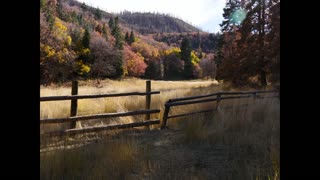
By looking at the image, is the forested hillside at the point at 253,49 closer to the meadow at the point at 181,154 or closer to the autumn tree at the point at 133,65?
the meadow at the point at 181,154

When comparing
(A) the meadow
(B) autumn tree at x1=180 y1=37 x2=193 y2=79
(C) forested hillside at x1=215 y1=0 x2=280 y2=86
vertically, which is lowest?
(A) the meadow

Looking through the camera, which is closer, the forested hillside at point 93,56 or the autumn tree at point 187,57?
the forested hillside at point 93,56

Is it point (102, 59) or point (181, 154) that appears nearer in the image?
→ point (181, 154)

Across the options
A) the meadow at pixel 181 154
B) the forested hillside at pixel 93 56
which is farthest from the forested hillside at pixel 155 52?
the meadow at pixel 181 154

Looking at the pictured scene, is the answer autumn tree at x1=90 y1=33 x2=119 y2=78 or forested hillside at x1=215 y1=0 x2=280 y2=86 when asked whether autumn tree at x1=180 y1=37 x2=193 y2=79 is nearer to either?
autumn tree at x1=90 y1=33 x2=119 y2=78

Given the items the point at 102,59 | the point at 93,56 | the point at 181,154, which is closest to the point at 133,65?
the point at 102,59

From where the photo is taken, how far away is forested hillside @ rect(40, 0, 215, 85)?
47.4 metres

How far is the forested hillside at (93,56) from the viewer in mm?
47409

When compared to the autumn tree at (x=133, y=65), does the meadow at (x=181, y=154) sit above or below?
below

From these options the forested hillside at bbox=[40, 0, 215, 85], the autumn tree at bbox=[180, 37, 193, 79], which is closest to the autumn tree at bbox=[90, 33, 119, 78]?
the forested hillside at bbox=[40, 0, 215, 85]

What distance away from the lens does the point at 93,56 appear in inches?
2409

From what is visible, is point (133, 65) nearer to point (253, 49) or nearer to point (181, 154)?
point (253, 49)
